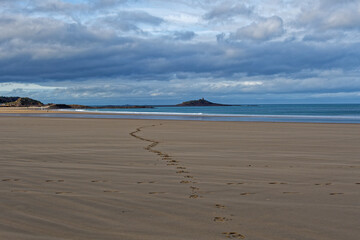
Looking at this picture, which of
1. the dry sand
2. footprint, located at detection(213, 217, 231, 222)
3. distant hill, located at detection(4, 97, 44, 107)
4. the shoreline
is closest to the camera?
the dry sand

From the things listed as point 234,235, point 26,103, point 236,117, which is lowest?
point 234,235

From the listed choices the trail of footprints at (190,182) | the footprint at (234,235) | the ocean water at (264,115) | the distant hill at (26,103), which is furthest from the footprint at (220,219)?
the distant hill at (26,103)

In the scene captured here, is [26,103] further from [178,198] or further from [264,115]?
[178,198]

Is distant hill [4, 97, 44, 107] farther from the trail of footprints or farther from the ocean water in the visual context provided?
the trail of footprints

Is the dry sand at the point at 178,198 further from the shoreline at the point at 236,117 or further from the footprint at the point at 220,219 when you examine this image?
the shoreline at the point at 236,117

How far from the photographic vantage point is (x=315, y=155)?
1036 centimetres

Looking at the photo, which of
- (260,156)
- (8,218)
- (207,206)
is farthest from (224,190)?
(260,156)

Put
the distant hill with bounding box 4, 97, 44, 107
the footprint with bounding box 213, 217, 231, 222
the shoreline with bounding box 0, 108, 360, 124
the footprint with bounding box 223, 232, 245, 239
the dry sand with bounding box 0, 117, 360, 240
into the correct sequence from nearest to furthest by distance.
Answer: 1. the footprint with bounding box 223, 232, 245, 239
2. the dry sand with bounding box 0, 117, 360, 240
3. the footprint with bounding box 213, 217, 231, 222
4. the shoreline with bounding box 0, 108, 360, 124
5. the distant hill with bounding box 4, 97, 44, 107

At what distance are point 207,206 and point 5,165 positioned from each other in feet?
17.6

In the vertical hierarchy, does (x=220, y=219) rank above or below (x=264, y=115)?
below

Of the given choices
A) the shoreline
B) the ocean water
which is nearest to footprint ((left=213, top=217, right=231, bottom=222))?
the shoreline

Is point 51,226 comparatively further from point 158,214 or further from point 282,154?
point 282,154

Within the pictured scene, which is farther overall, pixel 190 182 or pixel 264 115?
pixel 264 115

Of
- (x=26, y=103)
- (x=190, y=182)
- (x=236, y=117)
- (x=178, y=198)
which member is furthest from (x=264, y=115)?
(x=26, y=103)
